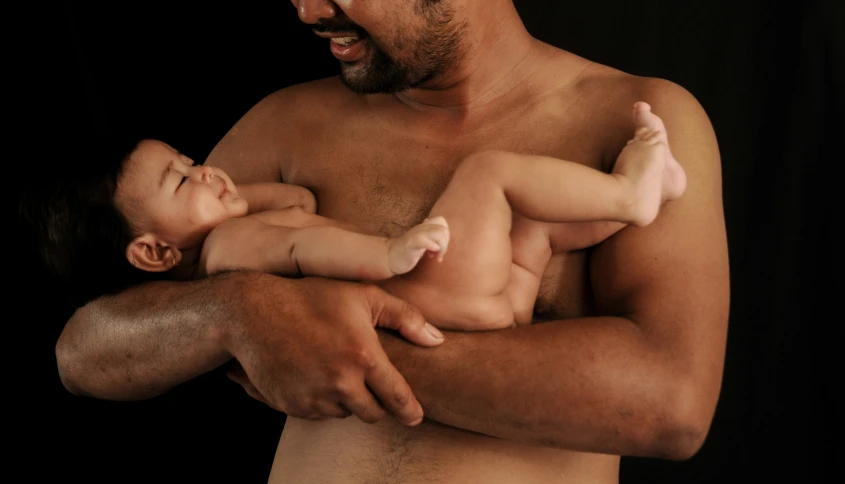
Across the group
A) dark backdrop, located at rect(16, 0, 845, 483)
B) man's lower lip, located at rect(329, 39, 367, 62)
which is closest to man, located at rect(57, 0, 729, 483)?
man's lower lip, located at rect(329, 39, 367, 62)

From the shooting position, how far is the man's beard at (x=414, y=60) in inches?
78.5

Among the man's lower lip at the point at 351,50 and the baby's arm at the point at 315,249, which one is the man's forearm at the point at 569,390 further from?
the man's lower lip at the point at 351,50

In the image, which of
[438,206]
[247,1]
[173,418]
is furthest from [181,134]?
[438,206]

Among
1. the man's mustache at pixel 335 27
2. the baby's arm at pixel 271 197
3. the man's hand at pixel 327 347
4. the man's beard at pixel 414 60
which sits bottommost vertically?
the man's hand at pixel 327 347

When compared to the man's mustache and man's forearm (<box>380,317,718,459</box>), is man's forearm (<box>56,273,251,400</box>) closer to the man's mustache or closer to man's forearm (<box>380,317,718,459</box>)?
man's forearm (<box>380,317,718,459</box>)

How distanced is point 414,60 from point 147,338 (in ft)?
2.48

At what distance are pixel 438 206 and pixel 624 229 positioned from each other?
353mm

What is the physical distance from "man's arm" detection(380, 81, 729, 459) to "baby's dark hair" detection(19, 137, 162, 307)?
1.89ft

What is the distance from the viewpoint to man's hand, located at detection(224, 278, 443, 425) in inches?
63.1

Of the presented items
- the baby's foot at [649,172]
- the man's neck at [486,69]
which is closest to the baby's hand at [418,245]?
the baby's foot at [649,172]

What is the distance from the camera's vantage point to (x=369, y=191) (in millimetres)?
2035

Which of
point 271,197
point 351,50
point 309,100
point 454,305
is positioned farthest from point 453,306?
point 309,100

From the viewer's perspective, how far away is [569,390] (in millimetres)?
1643

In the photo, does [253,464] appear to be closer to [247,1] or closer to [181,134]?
[181,134]
